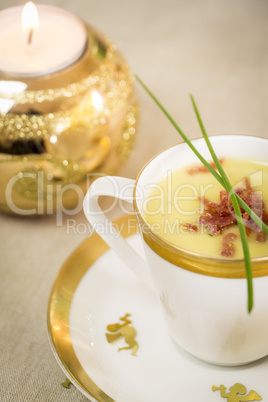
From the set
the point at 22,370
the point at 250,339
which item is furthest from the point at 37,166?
the point at 250,339

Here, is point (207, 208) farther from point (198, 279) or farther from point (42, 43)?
point (42, 43)

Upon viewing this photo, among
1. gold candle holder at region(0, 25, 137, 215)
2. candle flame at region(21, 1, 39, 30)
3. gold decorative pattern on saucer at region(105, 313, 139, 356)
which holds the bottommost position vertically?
gold decorative pattern on saucer at region(105, 313, 139, 356)

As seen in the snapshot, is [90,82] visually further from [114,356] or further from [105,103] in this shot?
[114,356]

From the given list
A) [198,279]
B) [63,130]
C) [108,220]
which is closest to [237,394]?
[198,279]

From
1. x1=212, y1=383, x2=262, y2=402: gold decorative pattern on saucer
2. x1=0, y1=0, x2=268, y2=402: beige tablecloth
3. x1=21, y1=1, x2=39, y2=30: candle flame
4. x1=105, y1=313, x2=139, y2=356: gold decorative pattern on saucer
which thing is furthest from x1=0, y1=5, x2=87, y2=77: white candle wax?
x1=212, y1=383, x2=262, y2=402: gold decorative pattern on saucer

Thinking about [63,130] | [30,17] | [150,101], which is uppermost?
[30,17]

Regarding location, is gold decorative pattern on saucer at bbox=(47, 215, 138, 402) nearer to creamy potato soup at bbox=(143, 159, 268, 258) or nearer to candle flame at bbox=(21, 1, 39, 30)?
creamy potato soup at bbox=(143, 159, 268, 258)
